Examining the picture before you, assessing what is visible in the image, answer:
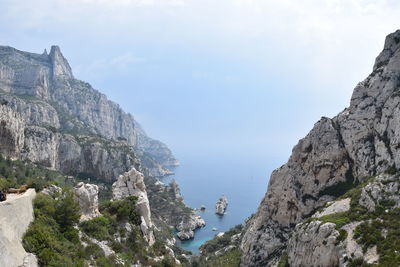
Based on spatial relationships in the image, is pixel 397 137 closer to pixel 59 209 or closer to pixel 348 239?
pixel 348 239

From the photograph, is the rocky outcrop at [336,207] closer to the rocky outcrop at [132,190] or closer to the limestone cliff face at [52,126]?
the rocky outcrop at [132,190]

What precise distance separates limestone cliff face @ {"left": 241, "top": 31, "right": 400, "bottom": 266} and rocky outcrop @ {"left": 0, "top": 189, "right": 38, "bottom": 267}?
1149 inches

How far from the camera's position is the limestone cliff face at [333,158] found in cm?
3881

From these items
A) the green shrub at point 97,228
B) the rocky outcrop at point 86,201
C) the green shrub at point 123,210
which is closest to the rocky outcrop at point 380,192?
the green shrub at point 123,210

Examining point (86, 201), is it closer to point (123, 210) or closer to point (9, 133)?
point (123, 210)

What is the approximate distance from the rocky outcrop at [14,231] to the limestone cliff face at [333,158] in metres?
29.2

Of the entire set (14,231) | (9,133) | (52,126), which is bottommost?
(14,231)

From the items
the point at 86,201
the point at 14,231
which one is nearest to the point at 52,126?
the point at 86,201

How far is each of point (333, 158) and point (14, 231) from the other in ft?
113

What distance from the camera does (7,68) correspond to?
15700cm

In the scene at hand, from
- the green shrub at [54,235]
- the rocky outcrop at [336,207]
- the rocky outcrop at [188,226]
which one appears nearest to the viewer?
the green shrub at [54,235]

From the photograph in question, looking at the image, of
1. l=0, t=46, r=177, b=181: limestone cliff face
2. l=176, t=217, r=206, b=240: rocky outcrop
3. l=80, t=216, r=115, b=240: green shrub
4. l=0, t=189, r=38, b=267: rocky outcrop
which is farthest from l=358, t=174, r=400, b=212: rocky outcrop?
l=0, t=46, r=177, b=181: limestone cliff face

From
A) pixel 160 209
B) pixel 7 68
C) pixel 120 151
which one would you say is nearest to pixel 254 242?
pixel 160 209

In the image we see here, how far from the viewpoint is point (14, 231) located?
808 inches
